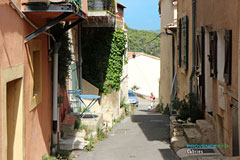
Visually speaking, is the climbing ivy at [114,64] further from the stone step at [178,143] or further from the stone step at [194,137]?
the stone step at [194,137]

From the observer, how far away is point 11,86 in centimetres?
659

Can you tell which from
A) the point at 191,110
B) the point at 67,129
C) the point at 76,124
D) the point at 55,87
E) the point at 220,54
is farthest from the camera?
the point at 76,124

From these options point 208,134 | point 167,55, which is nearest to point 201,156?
point 208,134

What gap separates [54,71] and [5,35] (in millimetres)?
3699

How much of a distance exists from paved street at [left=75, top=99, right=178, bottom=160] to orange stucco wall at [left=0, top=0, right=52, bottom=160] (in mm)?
1489

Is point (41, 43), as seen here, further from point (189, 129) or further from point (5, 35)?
point (189, 129)

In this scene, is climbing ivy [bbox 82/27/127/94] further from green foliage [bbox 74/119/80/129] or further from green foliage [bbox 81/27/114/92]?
green foliage [bbox 74/119/80/129]

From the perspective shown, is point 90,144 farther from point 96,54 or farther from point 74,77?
point 96,54

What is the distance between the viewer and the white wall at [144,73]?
4509 cm

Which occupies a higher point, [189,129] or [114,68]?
[114,68]

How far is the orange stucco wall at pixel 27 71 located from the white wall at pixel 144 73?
119ft

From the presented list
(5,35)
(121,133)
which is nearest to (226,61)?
(5,35)

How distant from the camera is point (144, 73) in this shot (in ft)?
150

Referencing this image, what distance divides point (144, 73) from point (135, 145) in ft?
113
